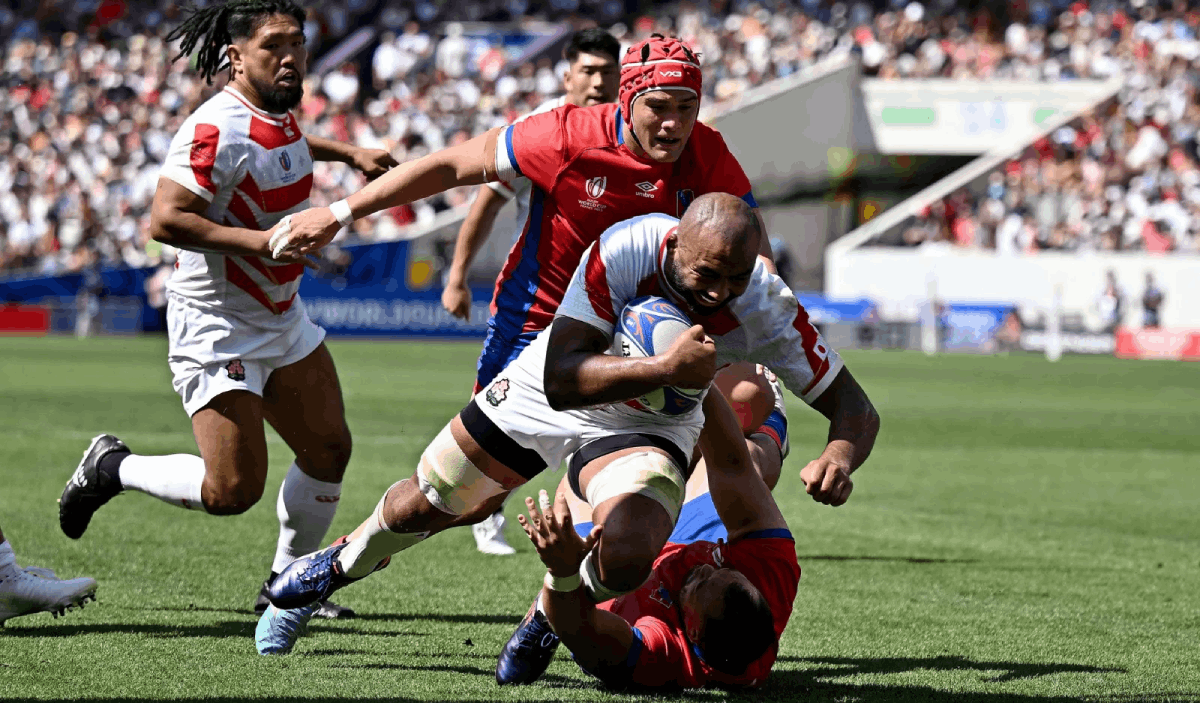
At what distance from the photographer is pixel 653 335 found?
453 centimetres

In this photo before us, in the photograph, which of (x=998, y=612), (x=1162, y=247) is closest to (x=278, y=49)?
(x=998, y=612)

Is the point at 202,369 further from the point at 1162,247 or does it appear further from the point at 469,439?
the point at 1162,247

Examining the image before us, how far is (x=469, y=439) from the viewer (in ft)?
16.0

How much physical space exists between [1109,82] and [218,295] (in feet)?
103

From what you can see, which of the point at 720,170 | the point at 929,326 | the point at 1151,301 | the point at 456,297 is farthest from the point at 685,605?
the point at 1151,301

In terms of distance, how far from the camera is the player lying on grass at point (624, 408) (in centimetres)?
441

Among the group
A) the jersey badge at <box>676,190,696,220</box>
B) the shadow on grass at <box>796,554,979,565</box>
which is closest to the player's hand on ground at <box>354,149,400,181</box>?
the jersey badge at <box>676,190,696,220</box>

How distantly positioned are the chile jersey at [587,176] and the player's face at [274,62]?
114 cm

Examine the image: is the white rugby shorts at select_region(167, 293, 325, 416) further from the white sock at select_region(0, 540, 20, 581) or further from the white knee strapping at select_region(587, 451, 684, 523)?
the white knee strapping at select_region(587, 451, 684, 523)

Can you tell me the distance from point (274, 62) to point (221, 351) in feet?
3.89

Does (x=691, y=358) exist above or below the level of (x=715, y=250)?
below

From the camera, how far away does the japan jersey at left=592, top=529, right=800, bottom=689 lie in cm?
475

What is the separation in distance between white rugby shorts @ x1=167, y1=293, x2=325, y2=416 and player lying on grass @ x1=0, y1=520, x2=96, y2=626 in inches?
33.4

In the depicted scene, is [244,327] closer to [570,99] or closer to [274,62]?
[274,62]
